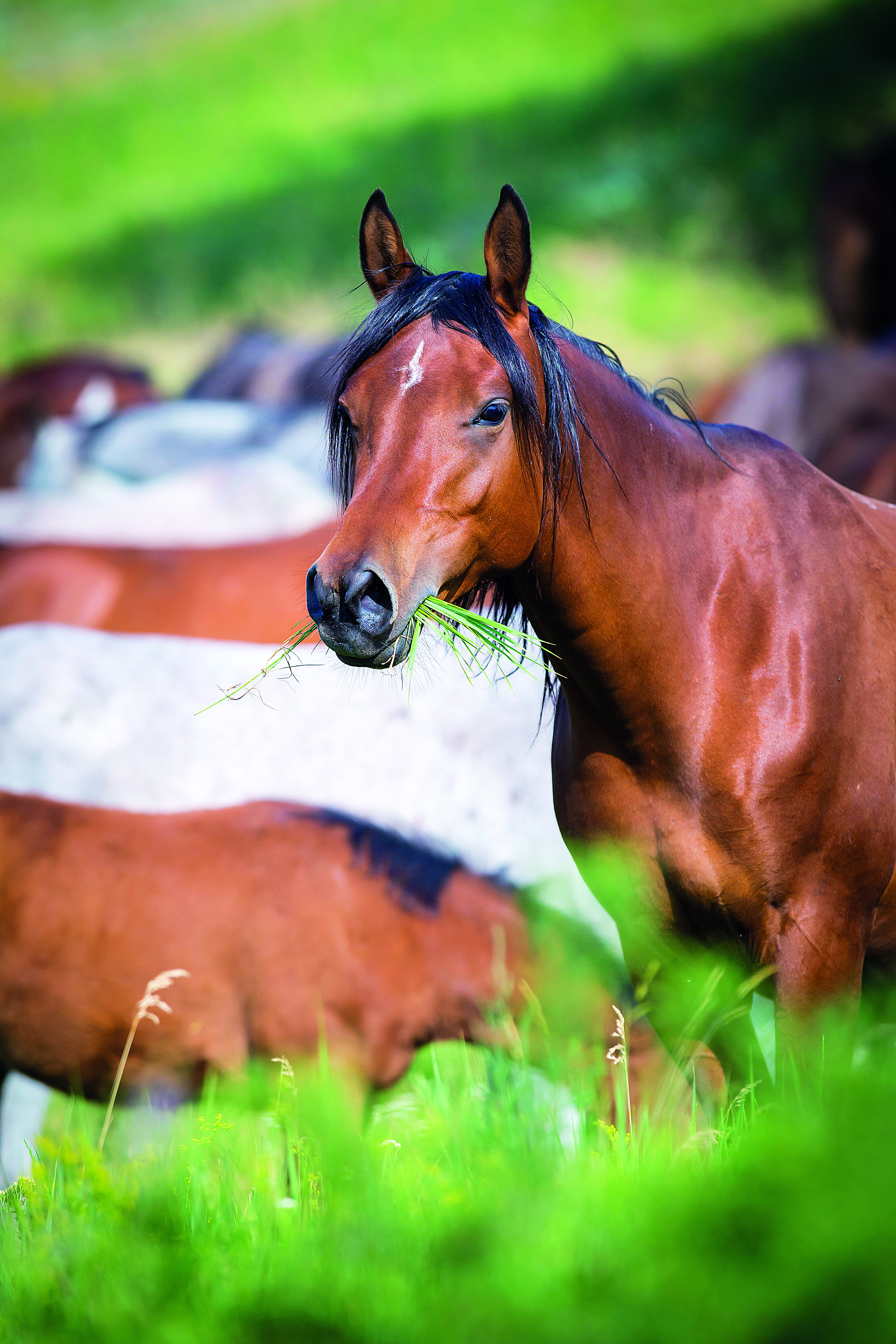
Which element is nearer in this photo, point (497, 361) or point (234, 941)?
point (497, 361)

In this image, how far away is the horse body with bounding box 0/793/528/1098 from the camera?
2.76m

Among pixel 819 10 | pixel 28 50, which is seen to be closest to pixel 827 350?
pixel 819 10

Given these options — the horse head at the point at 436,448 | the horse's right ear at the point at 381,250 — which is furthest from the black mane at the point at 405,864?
the horse's right ear at the point at 381,250

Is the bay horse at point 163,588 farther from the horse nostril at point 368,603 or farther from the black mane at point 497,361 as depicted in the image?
the horse nostril at point 368,603

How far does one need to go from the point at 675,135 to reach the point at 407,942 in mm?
10867

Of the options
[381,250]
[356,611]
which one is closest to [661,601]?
[356,611]

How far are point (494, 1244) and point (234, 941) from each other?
1.76 m

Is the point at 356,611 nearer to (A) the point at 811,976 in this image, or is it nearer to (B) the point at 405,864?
(A) the point at 811,976

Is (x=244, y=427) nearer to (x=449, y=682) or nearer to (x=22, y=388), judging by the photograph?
(x=22, y=388)

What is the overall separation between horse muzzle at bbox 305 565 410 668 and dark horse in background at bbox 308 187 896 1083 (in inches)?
2.9

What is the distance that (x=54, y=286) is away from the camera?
38.2ft

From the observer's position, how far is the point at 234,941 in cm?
286

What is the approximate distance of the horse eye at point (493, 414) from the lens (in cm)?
173

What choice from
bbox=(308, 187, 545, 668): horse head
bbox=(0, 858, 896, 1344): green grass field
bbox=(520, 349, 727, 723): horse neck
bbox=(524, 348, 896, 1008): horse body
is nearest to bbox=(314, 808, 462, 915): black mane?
bbox=(0, 858, 896, 1344): green grass field
